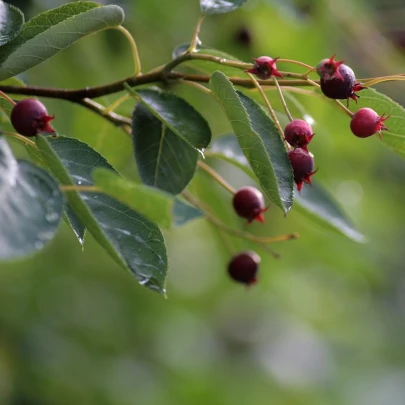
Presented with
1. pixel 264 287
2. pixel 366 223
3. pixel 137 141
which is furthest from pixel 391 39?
pixel 137 141

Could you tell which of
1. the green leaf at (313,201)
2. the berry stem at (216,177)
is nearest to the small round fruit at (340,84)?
the berry stem at (216,177)

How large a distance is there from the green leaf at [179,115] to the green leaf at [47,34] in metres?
0.14

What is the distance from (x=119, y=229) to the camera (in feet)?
3.21

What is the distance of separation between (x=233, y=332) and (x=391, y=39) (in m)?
1.99

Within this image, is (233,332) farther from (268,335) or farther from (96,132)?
(96,132)

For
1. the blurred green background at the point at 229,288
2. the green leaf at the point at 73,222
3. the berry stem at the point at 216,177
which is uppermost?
the green leaf at the point at 73,222

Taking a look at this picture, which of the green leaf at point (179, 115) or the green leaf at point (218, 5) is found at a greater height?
the green leaf at point (218, 5)

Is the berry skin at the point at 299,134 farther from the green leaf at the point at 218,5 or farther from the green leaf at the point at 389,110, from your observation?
the green leaf at the point at 218,5

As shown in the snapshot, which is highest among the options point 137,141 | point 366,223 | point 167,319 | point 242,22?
point 137,141

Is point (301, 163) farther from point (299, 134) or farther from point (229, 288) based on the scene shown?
point (229, 288)

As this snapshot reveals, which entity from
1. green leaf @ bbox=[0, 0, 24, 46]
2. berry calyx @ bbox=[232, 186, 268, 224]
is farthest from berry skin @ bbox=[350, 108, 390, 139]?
green leaf @ bbox=[0, 0, 24, 46]

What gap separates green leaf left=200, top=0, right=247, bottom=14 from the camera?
1.37 metres

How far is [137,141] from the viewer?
4.22 ft

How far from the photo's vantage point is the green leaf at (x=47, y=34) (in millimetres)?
1101
